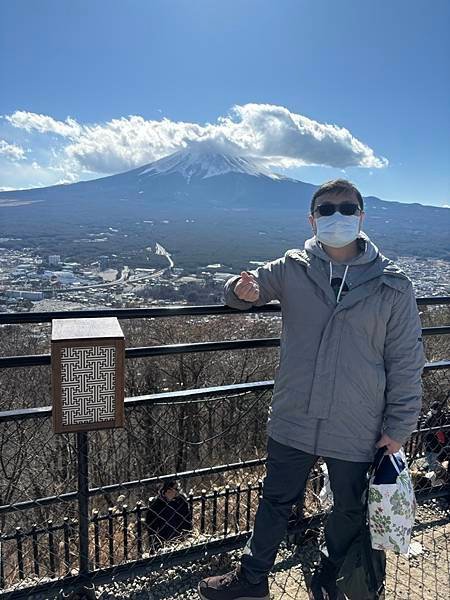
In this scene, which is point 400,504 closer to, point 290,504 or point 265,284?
point 290,504

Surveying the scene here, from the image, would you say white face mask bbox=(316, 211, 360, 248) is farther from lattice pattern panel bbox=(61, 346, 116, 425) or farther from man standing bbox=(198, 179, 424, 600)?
lattice pattern panel bbox=(61, 346, 116, 425)

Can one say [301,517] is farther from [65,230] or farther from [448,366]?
[65,230]

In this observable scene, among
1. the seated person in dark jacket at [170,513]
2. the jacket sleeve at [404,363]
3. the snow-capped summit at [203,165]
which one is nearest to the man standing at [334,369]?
the jacket sleeve at [404,363]

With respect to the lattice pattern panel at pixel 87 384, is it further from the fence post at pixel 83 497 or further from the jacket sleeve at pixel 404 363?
the jacket sleeve at pixel 404 363

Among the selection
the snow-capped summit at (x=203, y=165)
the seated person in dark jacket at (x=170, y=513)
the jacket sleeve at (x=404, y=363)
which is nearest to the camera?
the jacket sleeve at (x=404, y=363)

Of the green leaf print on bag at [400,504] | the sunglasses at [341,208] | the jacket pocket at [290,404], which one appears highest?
the sunglasses at [341,208]

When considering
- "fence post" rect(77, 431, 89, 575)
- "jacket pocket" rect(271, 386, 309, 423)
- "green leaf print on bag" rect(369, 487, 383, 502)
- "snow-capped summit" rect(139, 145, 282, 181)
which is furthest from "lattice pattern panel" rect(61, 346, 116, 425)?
"snow-capped summit" rect(139, 145, 282, 181)

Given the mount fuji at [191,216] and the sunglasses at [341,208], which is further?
the mount fuji at [191,216]

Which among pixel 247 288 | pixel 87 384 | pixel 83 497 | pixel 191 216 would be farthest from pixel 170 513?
pixel 191 216
